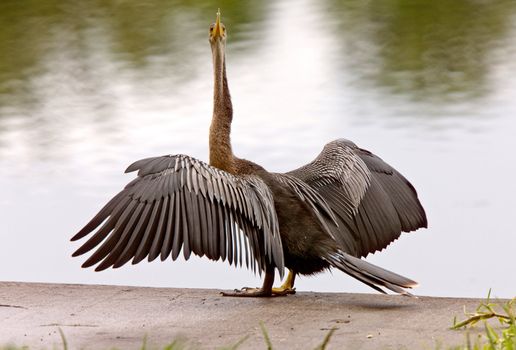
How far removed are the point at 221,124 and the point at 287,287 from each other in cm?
107

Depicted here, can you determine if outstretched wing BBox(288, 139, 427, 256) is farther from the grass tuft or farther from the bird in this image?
the grass tuft

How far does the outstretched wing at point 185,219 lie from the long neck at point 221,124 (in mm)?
487

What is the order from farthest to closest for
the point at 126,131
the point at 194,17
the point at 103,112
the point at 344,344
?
A: 1. the point at 194,17
2. the point at 103,112
3. the point at 126,131
4. the point at 344,344

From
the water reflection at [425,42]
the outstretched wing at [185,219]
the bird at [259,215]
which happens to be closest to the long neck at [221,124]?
the bird at [259,215]

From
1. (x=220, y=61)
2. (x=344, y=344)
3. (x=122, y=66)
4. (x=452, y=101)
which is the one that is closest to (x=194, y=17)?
(x=122, y=66)

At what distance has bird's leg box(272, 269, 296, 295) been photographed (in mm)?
6469

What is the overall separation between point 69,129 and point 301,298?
6.93 m

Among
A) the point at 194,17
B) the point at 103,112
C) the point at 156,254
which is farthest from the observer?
the point at 194,17

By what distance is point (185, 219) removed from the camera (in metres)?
5.99

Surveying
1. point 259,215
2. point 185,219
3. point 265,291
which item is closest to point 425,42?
point 265,291

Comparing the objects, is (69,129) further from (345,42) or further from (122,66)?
(345,42)

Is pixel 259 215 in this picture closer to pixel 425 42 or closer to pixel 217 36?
pixel 217 36

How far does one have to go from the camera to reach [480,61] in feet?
46.8

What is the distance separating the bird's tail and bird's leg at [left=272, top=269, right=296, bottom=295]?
36cm
